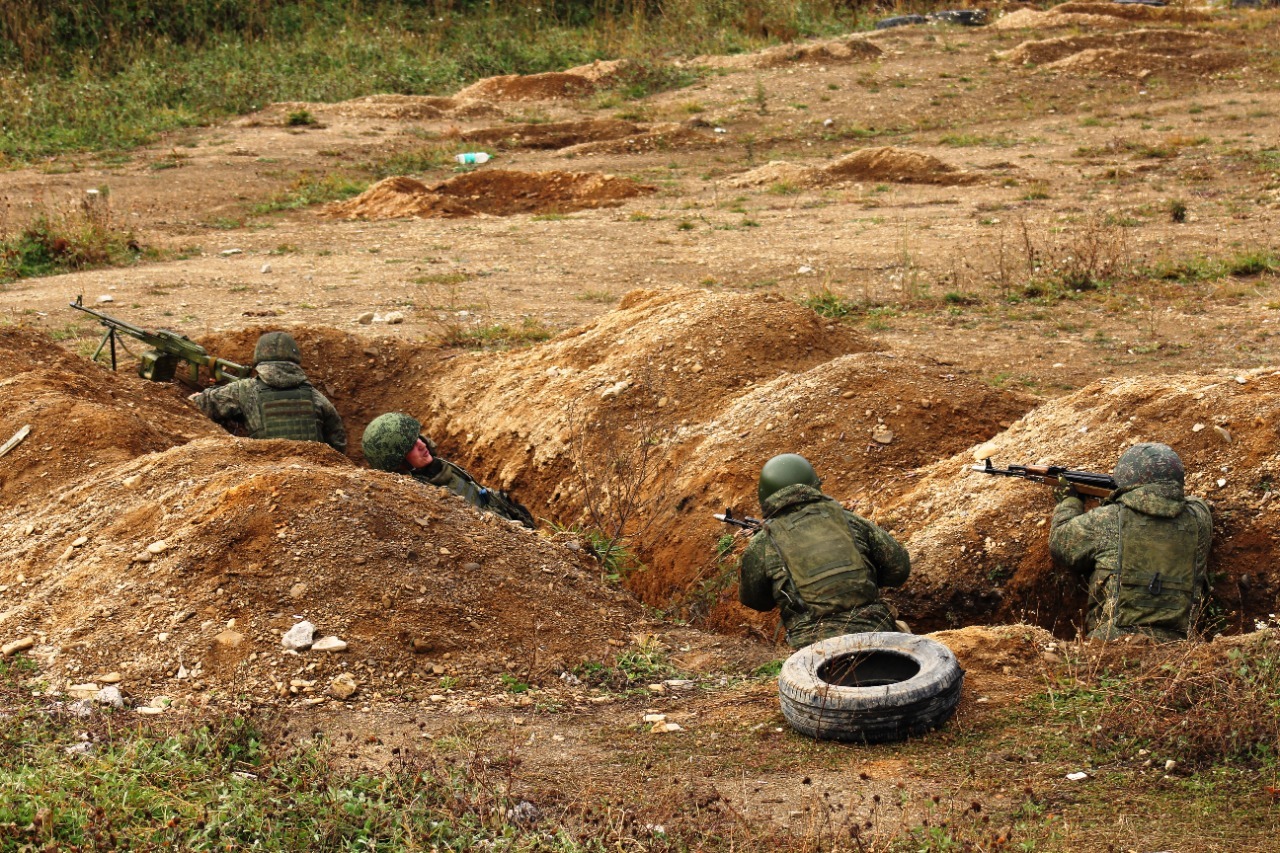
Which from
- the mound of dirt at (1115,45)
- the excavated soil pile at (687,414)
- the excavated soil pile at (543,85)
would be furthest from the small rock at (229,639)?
the mound of dirt at (1115,45)

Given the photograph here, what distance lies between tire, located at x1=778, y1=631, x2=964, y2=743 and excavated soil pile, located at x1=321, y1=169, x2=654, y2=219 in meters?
12.4

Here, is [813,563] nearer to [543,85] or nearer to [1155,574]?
[1155,574]

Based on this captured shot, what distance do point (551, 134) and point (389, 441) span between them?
13.3m

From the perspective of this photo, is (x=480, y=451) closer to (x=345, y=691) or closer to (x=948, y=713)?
(x=345, y=691)

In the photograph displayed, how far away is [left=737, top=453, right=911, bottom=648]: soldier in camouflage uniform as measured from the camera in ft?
20.4

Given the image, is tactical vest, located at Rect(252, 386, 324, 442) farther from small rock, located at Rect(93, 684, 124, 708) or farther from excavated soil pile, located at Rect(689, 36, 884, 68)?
excavated soil pile, located at Rect(689, 36, 884, 68)

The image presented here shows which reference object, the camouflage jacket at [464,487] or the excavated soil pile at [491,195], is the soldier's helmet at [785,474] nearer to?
the camouflage jacket at [464,487]

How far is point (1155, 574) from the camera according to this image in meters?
6.20

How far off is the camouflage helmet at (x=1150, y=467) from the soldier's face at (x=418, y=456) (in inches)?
158

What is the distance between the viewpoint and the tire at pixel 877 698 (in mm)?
4941

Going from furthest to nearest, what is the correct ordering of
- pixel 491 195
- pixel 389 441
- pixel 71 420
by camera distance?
pixel 491 195, pixel 389 441, pixel 71 420

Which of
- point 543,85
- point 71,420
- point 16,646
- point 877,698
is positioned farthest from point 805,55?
point 877,698

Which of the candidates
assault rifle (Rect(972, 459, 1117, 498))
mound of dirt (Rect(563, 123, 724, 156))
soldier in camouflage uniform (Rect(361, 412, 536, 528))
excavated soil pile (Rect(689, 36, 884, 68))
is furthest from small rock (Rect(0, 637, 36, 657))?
excavated soil pile (Rect(689, 36, 884, 68))

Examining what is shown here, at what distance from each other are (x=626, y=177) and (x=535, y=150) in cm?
275
